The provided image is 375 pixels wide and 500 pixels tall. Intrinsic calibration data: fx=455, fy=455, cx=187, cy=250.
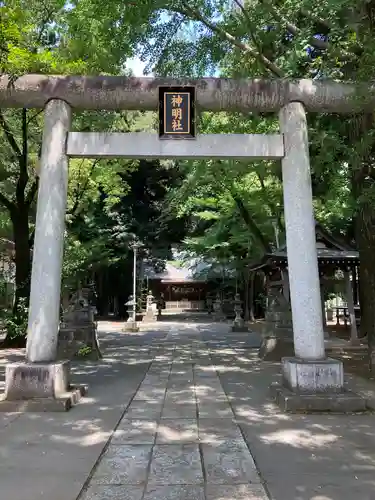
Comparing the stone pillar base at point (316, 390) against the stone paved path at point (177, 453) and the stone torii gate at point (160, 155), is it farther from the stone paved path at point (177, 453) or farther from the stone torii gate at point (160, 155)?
the stone paved path at point (177, 453)

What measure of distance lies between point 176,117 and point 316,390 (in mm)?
4539

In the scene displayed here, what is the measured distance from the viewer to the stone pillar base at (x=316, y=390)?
6.15 m

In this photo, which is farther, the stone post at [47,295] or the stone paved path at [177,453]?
the stone post at [47,295]

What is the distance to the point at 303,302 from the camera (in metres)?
6.75

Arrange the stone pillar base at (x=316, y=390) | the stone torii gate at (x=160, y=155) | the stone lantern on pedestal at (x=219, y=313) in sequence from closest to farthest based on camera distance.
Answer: the stone pillar base at (x=316, y=390), the stone torii gate at (x=160, y=155), the stone lantern on pedestal at (x=219, y=313)

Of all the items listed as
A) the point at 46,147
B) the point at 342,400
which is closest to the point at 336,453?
the point at 342,400

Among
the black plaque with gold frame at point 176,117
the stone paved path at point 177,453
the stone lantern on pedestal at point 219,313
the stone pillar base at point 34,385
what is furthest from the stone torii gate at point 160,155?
the stone lantern on pedestal at point 219,313

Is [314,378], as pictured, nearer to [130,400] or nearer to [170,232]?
[130,400]

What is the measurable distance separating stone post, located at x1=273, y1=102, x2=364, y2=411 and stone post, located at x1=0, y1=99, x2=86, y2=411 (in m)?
3.27

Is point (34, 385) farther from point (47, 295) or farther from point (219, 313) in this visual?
point (219, 313)

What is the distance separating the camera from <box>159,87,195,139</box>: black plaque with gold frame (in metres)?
7.09

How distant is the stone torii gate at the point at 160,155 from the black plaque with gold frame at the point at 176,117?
0.41 ft

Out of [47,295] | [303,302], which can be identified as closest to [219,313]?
[303,302]

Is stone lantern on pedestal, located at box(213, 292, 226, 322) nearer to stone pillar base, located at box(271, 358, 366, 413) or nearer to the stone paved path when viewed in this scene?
the stone paved path
